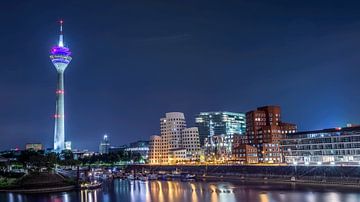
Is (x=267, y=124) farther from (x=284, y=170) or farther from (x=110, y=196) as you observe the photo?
(x=110, y=196)

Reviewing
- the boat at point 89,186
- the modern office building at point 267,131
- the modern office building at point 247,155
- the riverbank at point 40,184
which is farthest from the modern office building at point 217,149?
the riverbank at point 40,184

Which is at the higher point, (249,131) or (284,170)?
(249,131)

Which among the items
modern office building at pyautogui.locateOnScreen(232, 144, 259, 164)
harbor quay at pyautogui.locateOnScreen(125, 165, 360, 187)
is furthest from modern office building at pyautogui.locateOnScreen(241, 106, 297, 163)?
harbor quay at pyautogui.locateOnScreen(125, 165, 360, 187)

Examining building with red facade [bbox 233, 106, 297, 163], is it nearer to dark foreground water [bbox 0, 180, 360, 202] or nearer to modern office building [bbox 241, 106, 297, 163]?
modern office building [bbox 241, 106, 297, 163]

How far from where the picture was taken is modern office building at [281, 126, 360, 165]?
109188 millimetres

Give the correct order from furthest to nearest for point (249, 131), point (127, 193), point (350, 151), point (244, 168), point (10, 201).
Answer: point (249, 131) < point (244, 168) < point (350, 151) < point (127, 193) < point (10, 201)

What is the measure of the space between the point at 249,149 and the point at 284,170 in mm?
43424

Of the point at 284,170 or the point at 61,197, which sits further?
the point at 284,170

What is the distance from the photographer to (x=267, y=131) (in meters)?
154

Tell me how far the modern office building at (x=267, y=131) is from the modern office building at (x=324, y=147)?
14.6 meters

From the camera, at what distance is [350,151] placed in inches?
4318

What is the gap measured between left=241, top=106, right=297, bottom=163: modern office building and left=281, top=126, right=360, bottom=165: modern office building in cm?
1457

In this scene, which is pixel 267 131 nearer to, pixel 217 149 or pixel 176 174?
pixel 176 174

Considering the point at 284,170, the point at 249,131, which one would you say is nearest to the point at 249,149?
the point at 249,131
